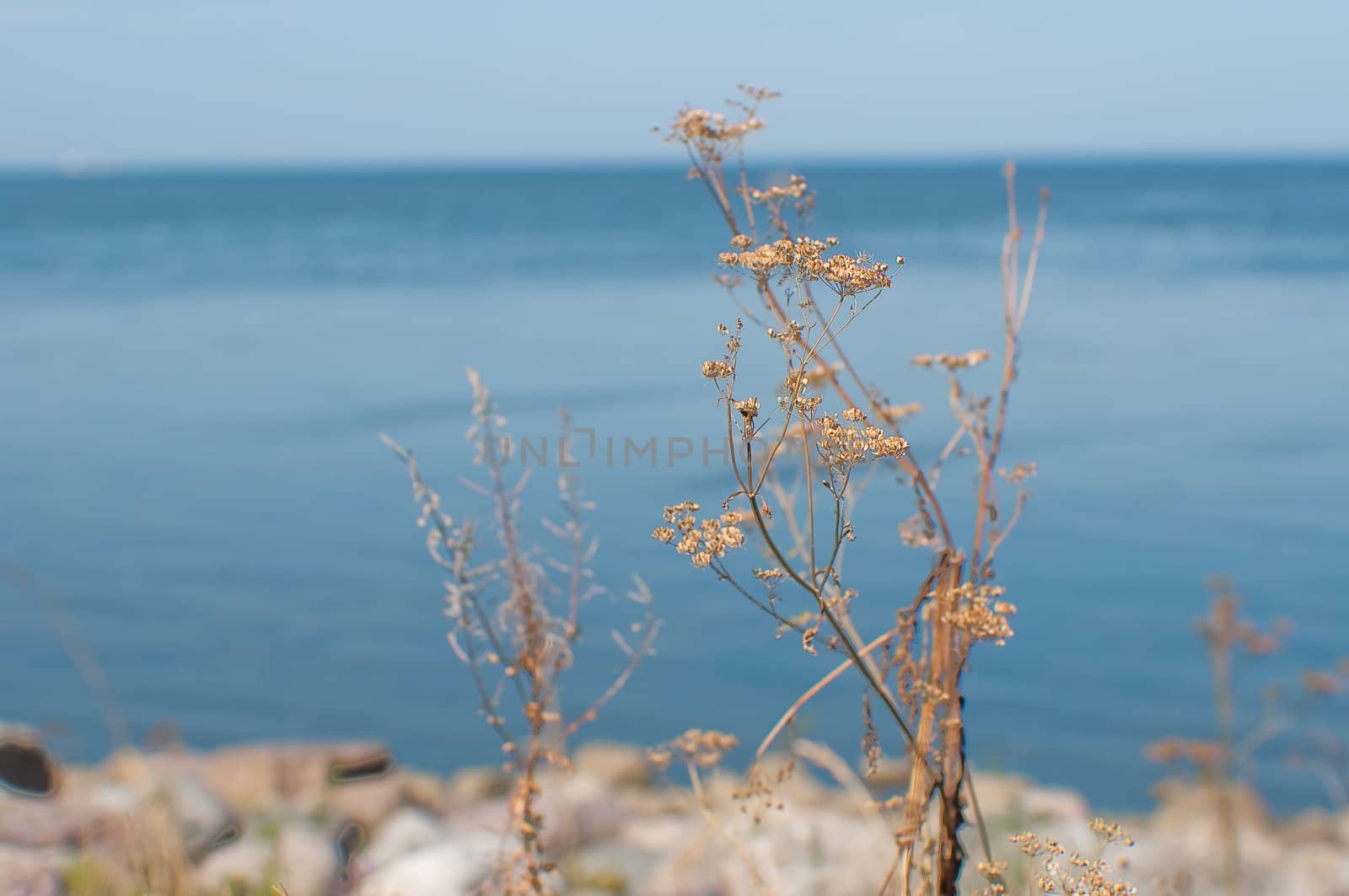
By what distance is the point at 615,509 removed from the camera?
31.0 ft

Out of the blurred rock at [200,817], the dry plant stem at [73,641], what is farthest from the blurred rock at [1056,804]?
the dry plant stem at [73,641]

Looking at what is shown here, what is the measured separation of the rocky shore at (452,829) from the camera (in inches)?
152

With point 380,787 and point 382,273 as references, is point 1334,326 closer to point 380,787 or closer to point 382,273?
point 380,787

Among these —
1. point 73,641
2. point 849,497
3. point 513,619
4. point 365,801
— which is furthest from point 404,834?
point 849,497

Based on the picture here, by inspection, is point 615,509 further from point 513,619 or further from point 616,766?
point 513,619

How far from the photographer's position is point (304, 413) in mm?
14500

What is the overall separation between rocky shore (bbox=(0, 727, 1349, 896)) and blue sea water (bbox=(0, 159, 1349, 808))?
0.59 metres

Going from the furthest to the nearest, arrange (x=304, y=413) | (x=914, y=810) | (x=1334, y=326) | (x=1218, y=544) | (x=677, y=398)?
1. (x=1334, y=326)
2. (x=304, y=413)
3. (x=677, y=398)
4. (x=1218, y=544)
5. (x=914, y=810)

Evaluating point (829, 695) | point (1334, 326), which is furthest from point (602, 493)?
point (1334, 326)

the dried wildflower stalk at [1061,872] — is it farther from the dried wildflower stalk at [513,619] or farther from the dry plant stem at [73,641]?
the dry plant stem at [73,641]

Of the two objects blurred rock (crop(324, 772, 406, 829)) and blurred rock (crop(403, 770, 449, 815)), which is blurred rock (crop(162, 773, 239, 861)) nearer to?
blurred rock (crop(324, 772, 406, 829))

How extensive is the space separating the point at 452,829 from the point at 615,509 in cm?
385

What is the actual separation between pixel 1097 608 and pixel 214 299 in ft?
85.3

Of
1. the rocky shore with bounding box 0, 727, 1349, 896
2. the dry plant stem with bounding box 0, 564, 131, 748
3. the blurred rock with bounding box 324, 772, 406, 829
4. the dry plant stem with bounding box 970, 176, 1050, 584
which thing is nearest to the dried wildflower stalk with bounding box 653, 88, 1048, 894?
the dry plant stem with bounding box 970, 176, 1050, 584
